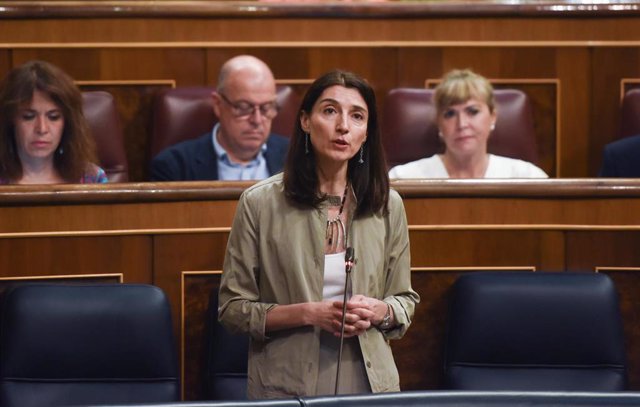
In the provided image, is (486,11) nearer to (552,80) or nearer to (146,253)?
(552,80)

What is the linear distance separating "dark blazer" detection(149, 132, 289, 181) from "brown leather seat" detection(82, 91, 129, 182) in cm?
8

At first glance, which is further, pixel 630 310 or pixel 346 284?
pixel 630 310

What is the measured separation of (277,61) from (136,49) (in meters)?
0.23

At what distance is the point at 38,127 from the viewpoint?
1.60 m

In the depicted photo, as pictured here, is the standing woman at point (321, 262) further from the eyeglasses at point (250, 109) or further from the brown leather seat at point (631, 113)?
the brown leather seat at point (631, 113)

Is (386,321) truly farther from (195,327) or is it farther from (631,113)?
(631,113)

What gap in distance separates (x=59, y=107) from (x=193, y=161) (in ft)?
0.72

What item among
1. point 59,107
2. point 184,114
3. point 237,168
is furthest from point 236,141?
point 59,107

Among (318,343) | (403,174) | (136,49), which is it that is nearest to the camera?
(318,343)

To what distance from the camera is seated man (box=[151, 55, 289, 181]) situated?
5.63ft

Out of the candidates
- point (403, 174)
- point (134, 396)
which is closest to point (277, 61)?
point (403, 174)

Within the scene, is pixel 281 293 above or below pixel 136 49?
below

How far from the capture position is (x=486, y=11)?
6.35 feet

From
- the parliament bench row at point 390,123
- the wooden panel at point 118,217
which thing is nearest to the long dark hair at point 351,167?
the wooden panel at point 118,217
